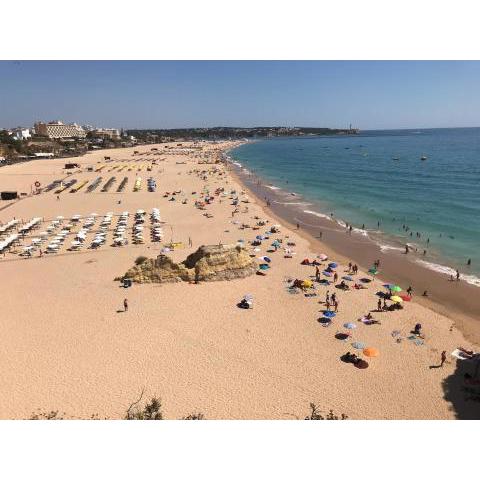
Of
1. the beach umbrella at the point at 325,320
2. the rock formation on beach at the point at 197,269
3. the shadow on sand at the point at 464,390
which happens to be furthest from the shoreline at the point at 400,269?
the rock formation on beach at the point at 197,269

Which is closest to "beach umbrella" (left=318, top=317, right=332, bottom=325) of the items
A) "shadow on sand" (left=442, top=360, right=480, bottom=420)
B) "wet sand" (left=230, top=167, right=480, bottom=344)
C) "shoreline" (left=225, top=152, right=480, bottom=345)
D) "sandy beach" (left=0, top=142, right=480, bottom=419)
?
"sandy beach" (left=0, top=142, right=480, bottom=419)

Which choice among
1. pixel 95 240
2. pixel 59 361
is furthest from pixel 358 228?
pixel 59 361

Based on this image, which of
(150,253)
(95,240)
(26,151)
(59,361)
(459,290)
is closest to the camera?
(59,361)

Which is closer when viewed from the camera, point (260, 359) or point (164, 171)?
point (260, 359)

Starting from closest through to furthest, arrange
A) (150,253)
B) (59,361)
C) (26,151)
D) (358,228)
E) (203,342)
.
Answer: (59,361) → (203,342) → (150,253) → (358,228) → (26,151)

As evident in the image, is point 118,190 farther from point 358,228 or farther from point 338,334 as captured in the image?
point 338,334

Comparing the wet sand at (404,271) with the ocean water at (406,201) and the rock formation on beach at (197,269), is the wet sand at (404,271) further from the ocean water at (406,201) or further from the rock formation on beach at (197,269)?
the rock formation on beach at (197,269)

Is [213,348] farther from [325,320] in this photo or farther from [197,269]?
[197,269]
